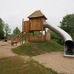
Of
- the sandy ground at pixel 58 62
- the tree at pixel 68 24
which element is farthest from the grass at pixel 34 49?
the tree at pixel 68 24

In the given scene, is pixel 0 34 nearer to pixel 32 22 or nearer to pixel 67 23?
pixel 67 23

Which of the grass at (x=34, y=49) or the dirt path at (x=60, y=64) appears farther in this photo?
the grass at (x=34, y=49)

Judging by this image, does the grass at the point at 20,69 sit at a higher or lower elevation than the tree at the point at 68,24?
lower

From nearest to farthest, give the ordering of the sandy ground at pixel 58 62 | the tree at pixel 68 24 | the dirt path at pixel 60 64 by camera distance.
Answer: the dirt path at pixel 60 64, the sandy ground at pixel 58 62, the tree at pixel 68 24

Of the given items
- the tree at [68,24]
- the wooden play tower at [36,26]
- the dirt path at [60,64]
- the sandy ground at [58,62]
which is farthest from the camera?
the tree at [68,24]

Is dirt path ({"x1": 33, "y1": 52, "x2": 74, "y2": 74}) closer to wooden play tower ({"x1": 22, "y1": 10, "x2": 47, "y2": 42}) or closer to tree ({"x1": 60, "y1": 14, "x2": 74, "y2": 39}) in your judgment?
wooden play tower ({"x1": 22, "y1": 10, "x2": 47, "y2": 42})

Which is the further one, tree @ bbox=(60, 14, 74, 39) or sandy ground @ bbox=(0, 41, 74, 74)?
tree @ bbox=(60, 14, 74, 39)

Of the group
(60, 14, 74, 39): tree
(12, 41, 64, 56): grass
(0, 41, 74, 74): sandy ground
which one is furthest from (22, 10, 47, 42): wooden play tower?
(60, 14, 74, 39): tree

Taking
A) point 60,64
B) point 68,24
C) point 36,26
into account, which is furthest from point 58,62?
point 68,24

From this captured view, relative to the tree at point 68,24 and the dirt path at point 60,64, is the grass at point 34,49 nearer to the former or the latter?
the dirt path at point 60,64

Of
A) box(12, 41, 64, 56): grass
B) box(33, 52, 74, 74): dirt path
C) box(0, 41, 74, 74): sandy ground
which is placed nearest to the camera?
box(33, 52, 74, 74): dirt path

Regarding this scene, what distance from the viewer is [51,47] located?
2333 centimetres

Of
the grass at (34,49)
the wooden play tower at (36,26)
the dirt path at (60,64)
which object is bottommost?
the dirt path at (60,64)

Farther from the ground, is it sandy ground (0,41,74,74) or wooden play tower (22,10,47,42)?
wooden play tower (22,10,47,42)
